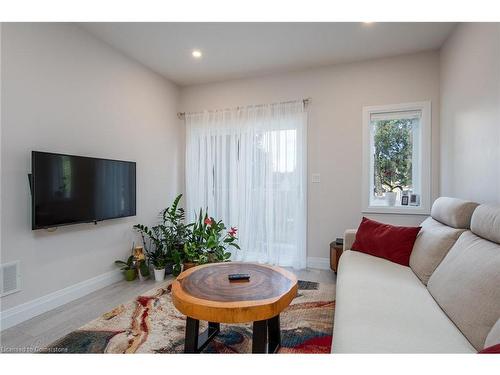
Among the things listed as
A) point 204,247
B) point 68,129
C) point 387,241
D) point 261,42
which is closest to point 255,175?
point 204,247

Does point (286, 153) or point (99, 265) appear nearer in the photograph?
point (99, 265)

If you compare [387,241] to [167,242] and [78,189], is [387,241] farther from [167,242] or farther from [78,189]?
[78,189]

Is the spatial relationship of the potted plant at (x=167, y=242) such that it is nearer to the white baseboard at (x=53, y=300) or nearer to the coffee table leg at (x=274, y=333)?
the white baseboard at (x=53, y=300)

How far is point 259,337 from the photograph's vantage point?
56.4 inches

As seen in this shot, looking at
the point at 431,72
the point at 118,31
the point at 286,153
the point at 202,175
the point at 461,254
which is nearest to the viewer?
the point at 461,254

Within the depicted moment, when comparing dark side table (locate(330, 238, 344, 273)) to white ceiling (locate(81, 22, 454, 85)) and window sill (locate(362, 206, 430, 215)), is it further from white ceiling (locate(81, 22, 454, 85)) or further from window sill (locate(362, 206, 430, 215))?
white ceiling (locate(81, 22, 454, 85))

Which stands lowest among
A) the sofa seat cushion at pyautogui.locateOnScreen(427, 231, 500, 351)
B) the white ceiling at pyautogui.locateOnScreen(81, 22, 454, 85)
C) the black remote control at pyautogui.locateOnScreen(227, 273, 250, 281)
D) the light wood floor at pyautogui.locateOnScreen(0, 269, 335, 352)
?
the light wood floor at pyautogui.locateOnScreen(0, 269, 335, 352)

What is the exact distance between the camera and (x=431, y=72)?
3041mm

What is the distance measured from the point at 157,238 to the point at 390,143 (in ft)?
10.7

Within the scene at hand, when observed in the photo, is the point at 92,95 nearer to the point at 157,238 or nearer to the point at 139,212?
the point at 139,212

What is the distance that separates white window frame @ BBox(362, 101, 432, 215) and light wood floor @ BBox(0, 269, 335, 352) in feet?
3.66

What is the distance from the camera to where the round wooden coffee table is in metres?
1.34

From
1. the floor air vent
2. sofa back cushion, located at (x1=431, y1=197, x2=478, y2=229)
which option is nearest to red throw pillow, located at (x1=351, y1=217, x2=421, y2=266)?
sofa back cushion, located at (x1=431, y1=197, x2=478, y2=229)
